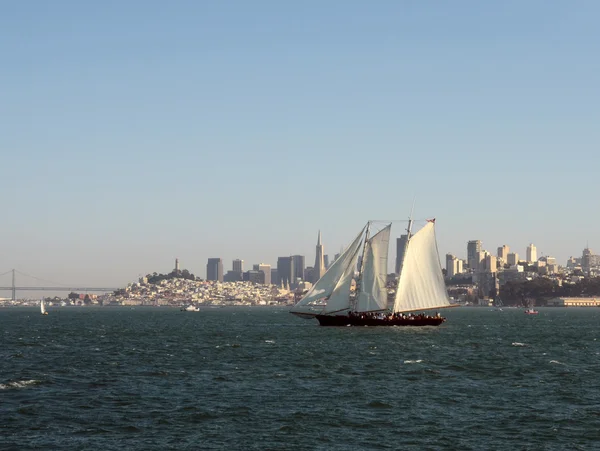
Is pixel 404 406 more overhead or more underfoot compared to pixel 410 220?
more underfoot

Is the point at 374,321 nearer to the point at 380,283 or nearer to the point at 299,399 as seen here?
the point at 380,283

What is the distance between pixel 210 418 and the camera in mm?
44531

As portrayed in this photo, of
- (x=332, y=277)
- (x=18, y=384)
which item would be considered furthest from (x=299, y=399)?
(x=332, y=277)

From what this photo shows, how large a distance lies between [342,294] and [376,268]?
20.1 feet

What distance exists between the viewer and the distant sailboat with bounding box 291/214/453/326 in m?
129

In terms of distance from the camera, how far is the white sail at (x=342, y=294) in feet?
427

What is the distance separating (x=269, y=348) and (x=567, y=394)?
42111 mm

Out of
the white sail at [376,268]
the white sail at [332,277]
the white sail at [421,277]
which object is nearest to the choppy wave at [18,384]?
the white sail at [332,277]

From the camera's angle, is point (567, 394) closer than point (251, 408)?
No

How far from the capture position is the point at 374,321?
13200 cm

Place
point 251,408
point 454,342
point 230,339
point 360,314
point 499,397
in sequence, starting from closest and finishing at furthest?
point 251,408
point 499,397
point 454,342
point 230,339
point 360,314

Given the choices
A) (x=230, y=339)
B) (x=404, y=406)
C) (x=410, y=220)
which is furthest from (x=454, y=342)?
(x=404, y=406)

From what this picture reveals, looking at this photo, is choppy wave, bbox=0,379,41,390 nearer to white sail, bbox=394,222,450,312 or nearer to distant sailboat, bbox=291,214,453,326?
distant sailboat, bbox=291,214,453,326

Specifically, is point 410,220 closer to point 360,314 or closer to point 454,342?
point 360,314
